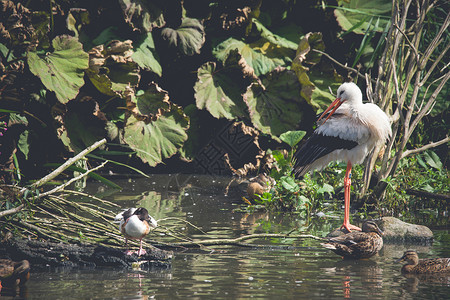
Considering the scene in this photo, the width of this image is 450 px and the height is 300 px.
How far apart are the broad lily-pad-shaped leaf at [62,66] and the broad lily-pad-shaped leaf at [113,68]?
0.34m

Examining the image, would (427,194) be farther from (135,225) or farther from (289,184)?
(135,225)

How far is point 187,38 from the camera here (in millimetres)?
10258

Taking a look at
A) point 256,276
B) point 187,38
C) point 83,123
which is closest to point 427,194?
point 256,276

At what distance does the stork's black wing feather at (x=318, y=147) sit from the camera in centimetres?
680

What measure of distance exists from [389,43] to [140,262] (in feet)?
14.3

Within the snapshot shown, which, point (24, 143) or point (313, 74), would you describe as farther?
point (313, 74)

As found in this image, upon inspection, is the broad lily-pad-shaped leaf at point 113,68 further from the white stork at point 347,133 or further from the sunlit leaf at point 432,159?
the sunlit leaf at point 432,159

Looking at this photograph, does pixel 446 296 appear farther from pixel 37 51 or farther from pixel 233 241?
pixel 37 51

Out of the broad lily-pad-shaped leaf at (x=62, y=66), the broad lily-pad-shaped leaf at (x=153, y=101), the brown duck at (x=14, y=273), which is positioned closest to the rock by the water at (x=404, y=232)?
the brown duck at (x=14, y=273)

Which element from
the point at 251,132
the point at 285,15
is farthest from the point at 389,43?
the point at 285,15

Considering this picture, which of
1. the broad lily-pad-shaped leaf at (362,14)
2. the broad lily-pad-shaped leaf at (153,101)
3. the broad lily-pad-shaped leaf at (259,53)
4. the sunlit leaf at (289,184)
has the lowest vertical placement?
the sunlit leaf at (289,184)

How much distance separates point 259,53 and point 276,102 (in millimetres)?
942

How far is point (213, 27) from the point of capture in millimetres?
10945

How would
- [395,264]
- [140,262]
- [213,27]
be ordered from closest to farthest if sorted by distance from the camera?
[140,262] < [395,264] < [213,27]
